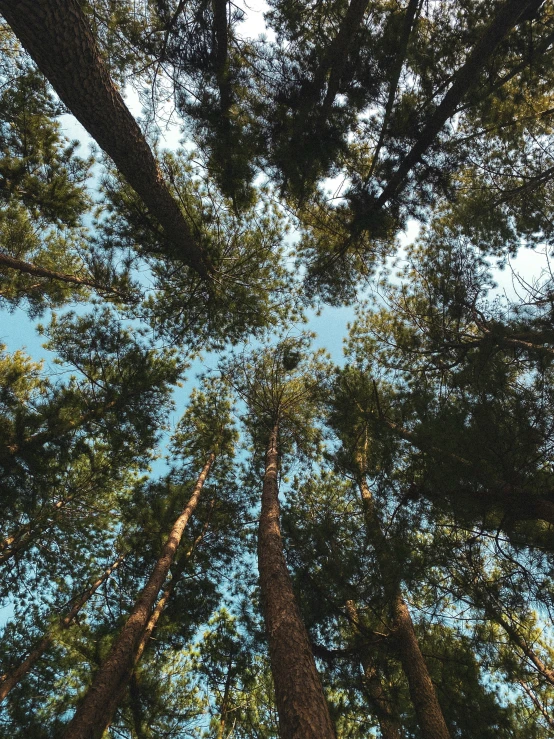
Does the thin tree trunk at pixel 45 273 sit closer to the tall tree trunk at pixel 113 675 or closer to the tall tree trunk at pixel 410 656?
Answer: the tall tree trunk at pixel 113 675

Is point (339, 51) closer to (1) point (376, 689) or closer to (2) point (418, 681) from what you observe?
(2) point (418, 681)

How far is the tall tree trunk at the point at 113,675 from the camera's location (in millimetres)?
3641

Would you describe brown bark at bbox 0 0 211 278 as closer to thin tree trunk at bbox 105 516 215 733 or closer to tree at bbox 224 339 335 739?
tree at bbox 224 339 335 739

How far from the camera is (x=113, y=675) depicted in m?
4.18

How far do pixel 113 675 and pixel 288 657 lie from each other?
7.35 ft

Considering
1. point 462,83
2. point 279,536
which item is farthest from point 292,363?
point 462,83

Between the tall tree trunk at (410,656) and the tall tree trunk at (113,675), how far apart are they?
324 centimetres

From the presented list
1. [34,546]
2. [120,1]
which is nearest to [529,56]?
[120,1]

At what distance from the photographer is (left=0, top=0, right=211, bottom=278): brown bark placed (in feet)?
9.95

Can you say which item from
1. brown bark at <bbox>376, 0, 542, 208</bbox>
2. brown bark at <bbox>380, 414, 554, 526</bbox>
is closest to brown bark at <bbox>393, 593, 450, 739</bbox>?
brown bark at <bbox>380, 414, 554, 526</bbox>

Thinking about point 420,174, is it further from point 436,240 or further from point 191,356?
point 191,356

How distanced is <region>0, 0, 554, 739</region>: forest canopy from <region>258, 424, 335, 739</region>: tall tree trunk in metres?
0.02

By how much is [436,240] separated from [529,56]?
3.09m

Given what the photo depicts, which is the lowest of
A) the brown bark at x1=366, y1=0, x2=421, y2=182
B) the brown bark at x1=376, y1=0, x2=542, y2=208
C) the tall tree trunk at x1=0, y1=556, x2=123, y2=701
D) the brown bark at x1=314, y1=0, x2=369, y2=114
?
the tall tree trunk at x1=0, y1=556, x2=123, y2=701
